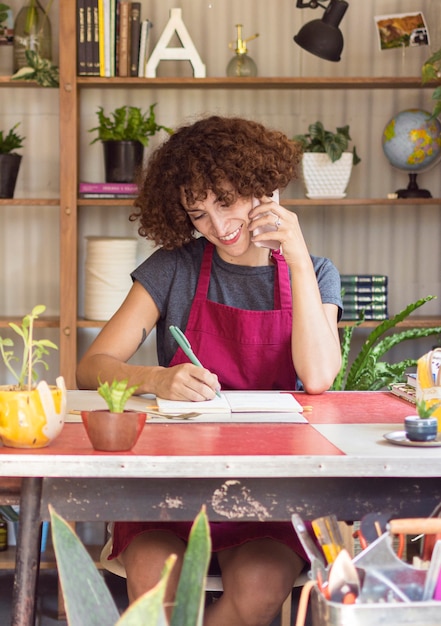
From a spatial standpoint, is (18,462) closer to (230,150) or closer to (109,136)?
(230,150)

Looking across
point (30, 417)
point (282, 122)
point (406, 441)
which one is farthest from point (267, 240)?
point (282, 122)

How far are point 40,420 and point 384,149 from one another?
2835mm

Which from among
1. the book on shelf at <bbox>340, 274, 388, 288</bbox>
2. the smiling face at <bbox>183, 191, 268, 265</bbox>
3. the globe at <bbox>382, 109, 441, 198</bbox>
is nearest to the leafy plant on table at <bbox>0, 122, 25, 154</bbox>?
the book on shelf at <bbox>340, 274, 388, 288</bbox>

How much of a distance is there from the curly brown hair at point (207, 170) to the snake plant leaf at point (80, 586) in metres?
1.43

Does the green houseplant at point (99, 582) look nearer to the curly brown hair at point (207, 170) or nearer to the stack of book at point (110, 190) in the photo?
the curly brown hair at point (207, 170)

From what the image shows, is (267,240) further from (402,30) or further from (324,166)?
(402,30)

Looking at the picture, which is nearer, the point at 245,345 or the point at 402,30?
the point at 245,345

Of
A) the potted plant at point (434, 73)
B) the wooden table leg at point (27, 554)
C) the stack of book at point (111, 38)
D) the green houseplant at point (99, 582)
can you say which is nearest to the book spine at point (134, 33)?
the stack of book at point (111, 38)

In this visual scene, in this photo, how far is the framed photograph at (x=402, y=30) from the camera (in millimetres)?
3904

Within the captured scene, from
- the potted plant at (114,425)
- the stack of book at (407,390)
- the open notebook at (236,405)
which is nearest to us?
the potted plant at (114,425)

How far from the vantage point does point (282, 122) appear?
13.3ft

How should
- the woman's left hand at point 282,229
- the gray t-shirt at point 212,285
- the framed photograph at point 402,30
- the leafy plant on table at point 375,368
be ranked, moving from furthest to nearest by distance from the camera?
the framed photograph at point 402,30 → the leafy plant on table at point 375,368 → the gray t-shirt at point 212,285 → the woman's left hand at point 282,229

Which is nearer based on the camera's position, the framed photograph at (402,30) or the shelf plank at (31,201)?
the shelf plank at (31,201)

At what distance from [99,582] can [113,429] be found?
483mm
